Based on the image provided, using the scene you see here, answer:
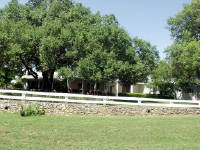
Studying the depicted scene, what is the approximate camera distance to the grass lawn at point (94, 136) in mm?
8805

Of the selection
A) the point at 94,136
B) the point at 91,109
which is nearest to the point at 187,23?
the point at 91,109

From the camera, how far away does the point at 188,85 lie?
33656 mm

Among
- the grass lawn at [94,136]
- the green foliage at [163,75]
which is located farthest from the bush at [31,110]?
the green foliage at [163,75]

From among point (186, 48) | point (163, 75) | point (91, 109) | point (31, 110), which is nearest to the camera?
point (31, 110)

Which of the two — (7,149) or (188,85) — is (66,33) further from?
(7,149)

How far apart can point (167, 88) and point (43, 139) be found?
27976 millimetres

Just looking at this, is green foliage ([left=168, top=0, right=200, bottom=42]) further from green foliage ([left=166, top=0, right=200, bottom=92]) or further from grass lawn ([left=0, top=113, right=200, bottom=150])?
grass lawn ([left=0, top=113, right=200, bottom=150])

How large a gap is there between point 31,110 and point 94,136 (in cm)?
634

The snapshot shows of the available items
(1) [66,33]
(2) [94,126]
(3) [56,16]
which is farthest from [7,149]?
(3) [56,16]

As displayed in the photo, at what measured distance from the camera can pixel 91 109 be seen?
17656 mm

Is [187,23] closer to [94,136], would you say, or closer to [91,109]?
[91,109]

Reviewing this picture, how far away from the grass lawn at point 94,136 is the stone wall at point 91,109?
12.1ft

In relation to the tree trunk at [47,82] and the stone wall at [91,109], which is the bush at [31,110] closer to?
the stone wall at [91,109]

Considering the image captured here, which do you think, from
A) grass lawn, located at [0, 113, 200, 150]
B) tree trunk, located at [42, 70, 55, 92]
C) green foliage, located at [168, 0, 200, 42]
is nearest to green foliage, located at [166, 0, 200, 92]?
green foliage, located at [168, 0, 200, 42]
